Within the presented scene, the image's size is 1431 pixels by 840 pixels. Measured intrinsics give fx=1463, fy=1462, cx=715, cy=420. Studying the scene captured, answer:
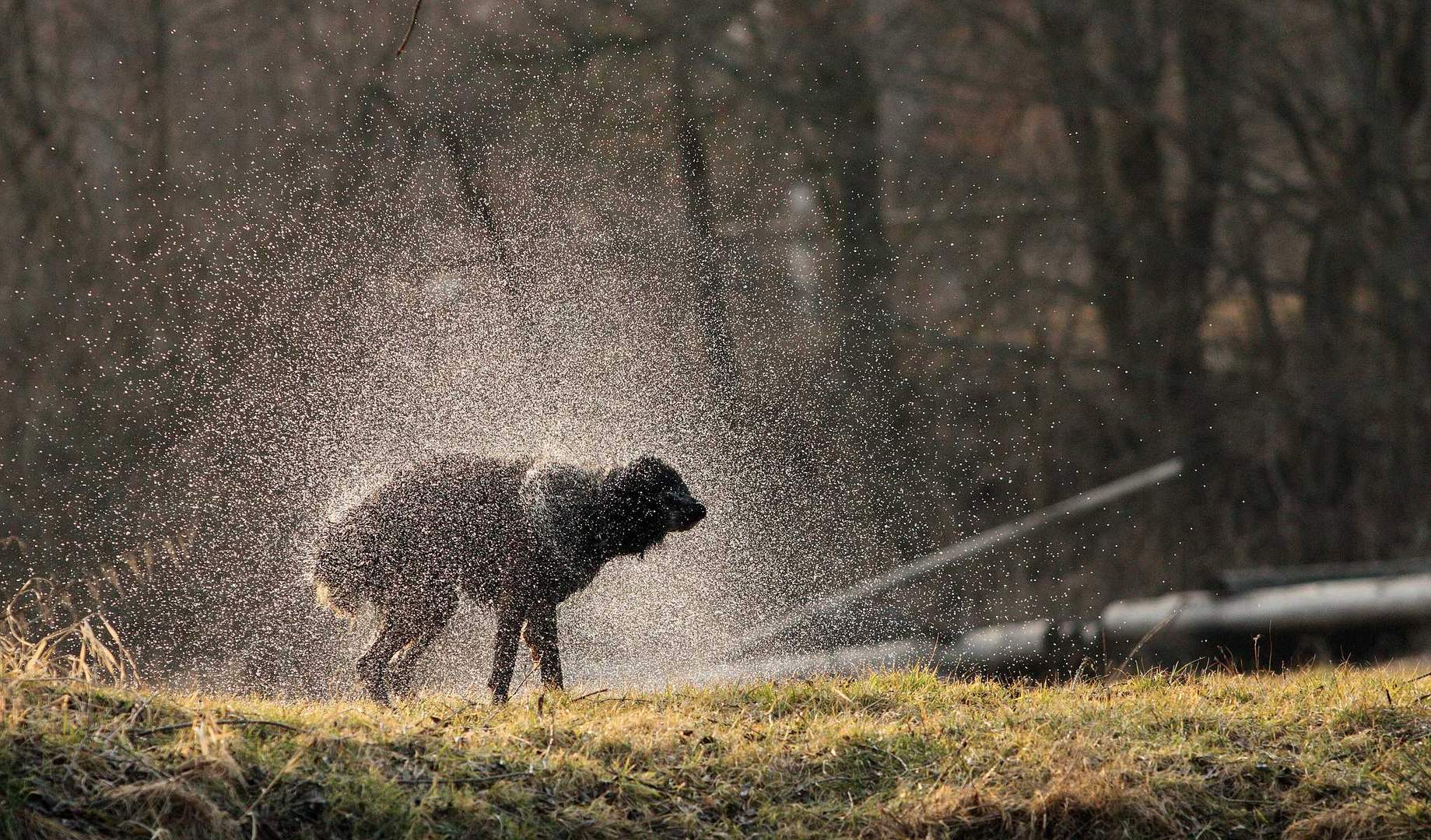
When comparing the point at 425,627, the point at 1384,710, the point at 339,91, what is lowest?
the point at 1384,710

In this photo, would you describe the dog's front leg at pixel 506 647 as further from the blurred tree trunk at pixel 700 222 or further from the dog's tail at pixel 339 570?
the blurred tree trunk at pixel 700 222

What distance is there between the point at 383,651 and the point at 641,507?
1372mm

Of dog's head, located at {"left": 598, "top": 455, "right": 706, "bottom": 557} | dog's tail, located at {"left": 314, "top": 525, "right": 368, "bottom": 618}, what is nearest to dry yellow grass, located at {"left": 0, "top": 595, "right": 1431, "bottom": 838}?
dog's tail, located at {"left": 314, "top": 525, "right": 368, "bottom": 618}

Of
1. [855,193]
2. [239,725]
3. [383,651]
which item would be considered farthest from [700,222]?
[239,725]

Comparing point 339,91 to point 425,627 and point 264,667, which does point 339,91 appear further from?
point 425,627

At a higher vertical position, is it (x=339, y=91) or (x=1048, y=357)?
(x=339, y=91)

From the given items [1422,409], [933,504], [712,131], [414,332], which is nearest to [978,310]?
[933,504]

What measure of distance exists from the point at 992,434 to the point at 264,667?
30.4 feet

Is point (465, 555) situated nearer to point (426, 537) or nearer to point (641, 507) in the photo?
point (426, 537)

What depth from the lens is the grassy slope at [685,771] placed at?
13.8 ft

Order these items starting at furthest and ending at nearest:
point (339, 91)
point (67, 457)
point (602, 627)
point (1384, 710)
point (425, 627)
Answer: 1. point (339, 91)
2. point (67, 457)
3. point (602, 627)
4. point (425, 627)
5. point (1384, 710)

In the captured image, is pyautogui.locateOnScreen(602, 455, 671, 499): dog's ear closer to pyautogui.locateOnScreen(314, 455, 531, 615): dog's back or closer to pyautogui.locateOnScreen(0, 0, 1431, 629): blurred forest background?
pyautogui.locateOnScreen(314, 455, 531, 615): dog's back

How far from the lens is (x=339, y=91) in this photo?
16.0 metres

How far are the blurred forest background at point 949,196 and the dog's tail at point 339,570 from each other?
7537mm
